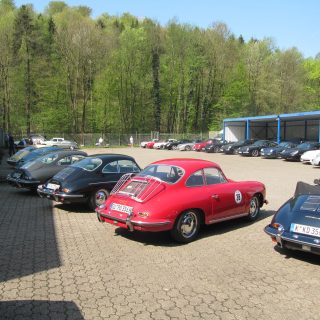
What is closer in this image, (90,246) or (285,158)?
(90,246)

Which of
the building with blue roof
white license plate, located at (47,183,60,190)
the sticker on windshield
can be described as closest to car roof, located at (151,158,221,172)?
the sticker on windshield

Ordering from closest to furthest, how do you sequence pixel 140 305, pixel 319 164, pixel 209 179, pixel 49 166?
pixel 140 305, pixel 209 179, pixel 49 166, pixel 319 164

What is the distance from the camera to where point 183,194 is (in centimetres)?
719

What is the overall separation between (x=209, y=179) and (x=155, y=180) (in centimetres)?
121

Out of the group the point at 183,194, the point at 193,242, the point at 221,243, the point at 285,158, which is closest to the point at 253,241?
the point at 221,243

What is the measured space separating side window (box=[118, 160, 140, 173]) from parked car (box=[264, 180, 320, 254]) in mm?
5292

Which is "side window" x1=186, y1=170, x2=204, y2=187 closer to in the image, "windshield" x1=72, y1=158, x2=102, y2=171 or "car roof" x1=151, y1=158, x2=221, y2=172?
"car roof" x1=151, y1=158, x2=221, y2=172

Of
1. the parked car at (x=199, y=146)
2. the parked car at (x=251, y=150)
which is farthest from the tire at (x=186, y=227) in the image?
the parked car at (x=199, y=146)

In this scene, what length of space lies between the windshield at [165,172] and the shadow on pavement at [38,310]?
3.36m

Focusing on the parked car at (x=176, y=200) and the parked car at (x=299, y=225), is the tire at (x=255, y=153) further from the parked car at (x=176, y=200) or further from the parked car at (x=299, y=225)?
the parked car at (x=299, y=225)

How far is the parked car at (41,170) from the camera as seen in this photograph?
1258cm

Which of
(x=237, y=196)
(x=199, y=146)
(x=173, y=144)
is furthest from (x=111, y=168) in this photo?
(x=173, y=144)

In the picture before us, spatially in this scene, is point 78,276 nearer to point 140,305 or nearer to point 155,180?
point 140,305

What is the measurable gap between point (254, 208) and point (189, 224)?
2387 mm
